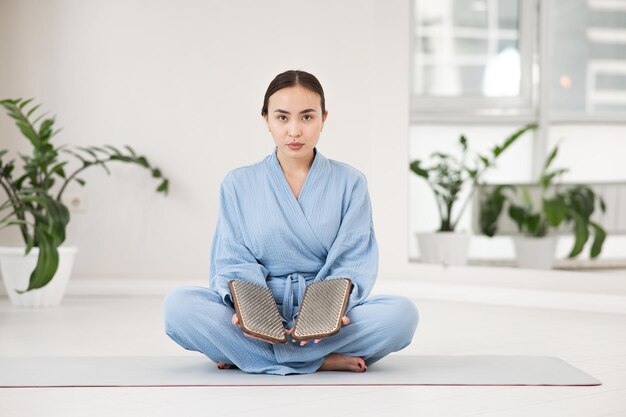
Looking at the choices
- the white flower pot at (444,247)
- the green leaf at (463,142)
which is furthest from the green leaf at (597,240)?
the green leaf at (463,142)

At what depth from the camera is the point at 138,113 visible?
16.3 feet

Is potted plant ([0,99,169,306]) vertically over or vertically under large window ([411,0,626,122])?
under

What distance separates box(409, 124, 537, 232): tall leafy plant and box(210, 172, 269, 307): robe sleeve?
215cm

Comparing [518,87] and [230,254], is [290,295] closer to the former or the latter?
[230,254]

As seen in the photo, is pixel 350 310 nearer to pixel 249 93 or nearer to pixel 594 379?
pixel 594 379

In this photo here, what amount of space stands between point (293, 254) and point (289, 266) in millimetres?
39

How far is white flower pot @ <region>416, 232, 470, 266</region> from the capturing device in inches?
188

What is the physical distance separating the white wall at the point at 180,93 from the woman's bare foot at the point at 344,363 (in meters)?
2.25

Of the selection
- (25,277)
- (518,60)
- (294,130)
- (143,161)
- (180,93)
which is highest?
(518,60)

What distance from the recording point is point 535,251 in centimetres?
461

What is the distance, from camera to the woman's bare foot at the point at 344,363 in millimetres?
2693

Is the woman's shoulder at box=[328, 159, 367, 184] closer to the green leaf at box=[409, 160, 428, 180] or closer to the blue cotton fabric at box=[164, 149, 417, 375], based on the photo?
the blue cotton fabric at box=[164, 149, 417, 375]

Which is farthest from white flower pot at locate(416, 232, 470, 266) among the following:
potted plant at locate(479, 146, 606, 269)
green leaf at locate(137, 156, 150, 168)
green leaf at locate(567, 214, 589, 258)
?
green leaf at locate(137, 156, 150, 168)

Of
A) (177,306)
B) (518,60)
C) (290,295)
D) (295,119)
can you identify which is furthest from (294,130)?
(518,60)
